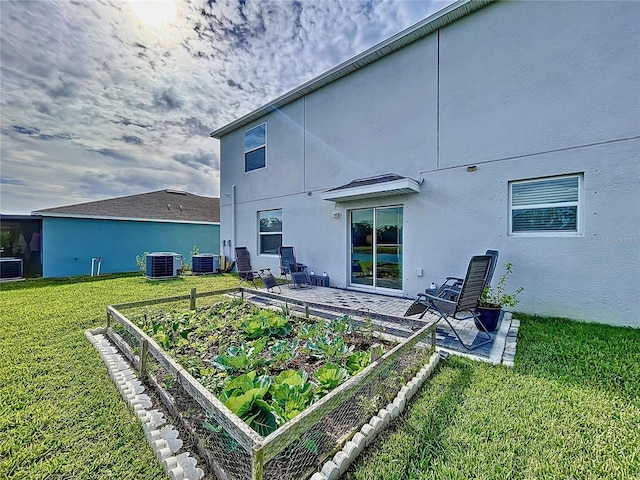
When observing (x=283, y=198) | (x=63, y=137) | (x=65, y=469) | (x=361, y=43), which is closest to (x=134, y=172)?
(x=63, y=137)

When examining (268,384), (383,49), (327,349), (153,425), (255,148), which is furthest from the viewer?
(255,148)

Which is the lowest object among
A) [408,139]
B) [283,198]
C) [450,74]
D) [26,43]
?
[283,198]

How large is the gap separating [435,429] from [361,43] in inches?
362

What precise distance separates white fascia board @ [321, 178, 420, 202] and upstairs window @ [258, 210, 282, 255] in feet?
11.3

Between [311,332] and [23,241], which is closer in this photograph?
[311,332]

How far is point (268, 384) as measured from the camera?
97.3 inches

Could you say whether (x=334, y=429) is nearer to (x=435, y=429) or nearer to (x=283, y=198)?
(x=435, y=429)

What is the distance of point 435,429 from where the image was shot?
92.7 inches

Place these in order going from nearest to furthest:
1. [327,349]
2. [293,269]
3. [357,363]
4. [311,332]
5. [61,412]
→ 1. [61,412]
2. [357,363]
3. [327,349]
4. [311,332]
5. [293,269]

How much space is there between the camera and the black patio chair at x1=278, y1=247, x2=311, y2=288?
8.64m

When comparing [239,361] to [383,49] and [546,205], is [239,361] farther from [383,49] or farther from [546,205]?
[383,49]

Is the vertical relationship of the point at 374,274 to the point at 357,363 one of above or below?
above

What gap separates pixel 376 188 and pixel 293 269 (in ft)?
12.3

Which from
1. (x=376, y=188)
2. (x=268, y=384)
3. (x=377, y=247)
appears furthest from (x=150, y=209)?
(x=268, y=384)
